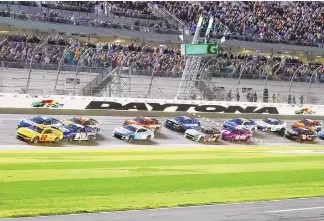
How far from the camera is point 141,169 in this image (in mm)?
24672

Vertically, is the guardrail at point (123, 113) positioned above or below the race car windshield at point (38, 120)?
below

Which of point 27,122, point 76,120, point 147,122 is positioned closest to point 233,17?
point 147,122

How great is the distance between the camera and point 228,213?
1709 cm

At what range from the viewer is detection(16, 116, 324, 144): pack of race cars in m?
30.1

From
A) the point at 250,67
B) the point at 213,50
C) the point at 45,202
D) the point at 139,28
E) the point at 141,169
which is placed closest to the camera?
the point at 45,202

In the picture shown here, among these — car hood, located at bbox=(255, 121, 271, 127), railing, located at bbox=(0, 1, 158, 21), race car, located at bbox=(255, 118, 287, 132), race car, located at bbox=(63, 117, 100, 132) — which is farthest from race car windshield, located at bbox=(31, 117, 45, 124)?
car hood, located at bbox=(255, 121, 271, 127)

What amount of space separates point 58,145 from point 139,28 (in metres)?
19.1

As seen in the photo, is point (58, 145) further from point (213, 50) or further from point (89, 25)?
point (89, 25)

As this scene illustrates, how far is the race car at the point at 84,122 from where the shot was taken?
3231 cm

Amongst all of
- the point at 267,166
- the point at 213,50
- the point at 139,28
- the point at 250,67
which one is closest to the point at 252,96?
the point at 250,67

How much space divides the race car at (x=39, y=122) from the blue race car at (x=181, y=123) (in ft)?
27.8

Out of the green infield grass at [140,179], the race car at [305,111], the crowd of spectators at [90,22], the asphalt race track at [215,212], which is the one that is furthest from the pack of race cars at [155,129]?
the crowd of spectators at [90,22]

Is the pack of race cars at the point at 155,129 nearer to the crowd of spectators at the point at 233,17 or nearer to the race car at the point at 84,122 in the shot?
the race car at the point at 84,122

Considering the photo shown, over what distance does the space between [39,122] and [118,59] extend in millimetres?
7340
